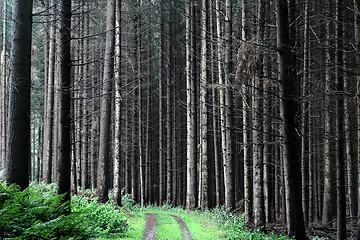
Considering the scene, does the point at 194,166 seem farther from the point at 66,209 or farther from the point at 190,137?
the point at 66,209

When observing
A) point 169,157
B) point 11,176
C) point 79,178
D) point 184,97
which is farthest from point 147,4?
point 11,176

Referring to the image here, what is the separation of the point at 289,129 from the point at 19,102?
21.8 ft

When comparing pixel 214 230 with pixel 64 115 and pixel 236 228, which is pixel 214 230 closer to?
pixel 236 228

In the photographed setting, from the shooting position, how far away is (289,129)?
7.28 meters

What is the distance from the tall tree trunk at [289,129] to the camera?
23.7 feet

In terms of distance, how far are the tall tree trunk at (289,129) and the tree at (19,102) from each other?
6.35 meters

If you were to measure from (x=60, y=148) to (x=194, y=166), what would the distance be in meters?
11.0

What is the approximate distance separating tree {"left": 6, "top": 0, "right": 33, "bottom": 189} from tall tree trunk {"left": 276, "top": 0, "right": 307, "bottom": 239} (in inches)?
250

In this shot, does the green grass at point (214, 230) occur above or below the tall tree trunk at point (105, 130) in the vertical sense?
below

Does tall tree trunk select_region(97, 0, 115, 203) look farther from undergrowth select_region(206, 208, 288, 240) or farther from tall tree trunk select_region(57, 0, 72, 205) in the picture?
tall tree trunk select_region(57, 0, 72, 205)

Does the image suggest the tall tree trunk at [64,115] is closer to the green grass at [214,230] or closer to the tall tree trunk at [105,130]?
the green grass at [214,230]

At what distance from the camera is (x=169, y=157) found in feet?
75.0

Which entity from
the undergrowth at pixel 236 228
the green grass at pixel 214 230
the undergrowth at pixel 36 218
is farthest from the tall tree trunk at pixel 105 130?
the undergrowth at pixel 36 218

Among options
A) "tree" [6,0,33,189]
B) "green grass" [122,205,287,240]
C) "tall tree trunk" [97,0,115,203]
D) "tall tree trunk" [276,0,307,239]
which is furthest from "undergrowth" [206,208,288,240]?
"tree" [6,0,33,189]
